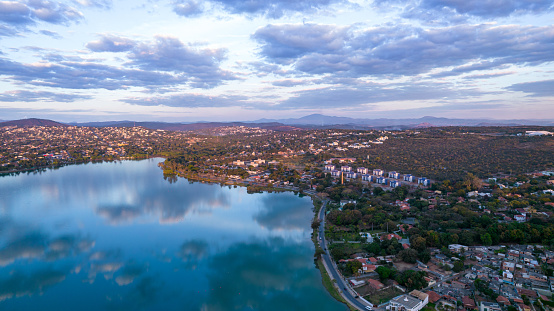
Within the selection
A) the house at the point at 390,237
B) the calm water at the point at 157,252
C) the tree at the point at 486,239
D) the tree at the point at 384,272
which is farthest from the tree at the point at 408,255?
the tree at the point at 486,239

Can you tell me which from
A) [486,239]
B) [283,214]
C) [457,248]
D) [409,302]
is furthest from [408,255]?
[283,214]

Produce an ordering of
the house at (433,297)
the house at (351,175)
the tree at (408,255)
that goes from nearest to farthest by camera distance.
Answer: the house at (433,297)
the tree at (408,255)
the house at (351,175)

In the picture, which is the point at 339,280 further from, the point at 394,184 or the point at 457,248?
the point at 394,184

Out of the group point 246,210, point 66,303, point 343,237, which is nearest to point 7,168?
point 246,210

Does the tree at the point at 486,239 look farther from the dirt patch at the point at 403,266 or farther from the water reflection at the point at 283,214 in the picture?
the water reflection at the point at 283,214

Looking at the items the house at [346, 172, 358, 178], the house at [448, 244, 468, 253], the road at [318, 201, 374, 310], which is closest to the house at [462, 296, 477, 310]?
the road at [318, 201, 374, 310]

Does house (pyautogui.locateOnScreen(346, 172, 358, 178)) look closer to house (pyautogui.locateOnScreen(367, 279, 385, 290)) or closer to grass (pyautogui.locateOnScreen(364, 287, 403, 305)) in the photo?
house (pyautogui.locateOnScreen(367, 279, 385, 290))
